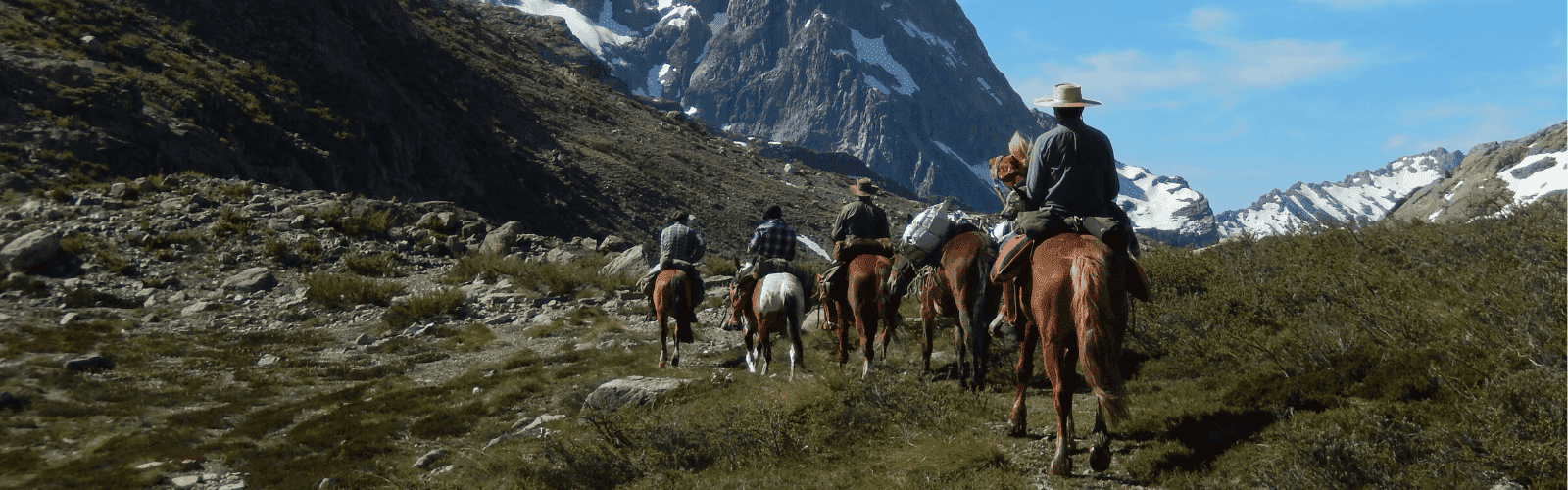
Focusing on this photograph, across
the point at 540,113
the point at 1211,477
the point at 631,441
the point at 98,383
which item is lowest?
the point at 98,383

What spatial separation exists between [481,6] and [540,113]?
197 ft

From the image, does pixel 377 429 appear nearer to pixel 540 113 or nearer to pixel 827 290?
pixel 827 290

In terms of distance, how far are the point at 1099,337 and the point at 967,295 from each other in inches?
128

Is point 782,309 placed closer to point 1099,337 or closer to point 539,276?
point 1099,337

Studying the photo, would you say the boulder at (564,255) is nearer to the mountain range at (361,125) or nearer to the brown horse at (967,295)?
the mountain range at (361,125)

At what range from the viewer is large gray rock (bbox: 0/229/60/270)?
15.8 m

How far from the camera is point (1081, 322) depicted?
15.8 feet

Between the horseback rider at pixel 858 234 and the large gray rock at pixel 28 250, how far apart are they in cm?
1722

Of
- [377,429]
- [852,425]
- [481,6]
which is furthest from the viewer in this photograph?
[481,6]

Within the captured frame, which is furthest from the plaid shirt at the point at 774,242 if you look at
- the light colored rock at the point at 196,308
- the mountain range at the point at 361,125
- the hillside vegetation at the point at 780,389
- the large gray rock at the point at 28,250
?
the large gray rock at the point at 28,250

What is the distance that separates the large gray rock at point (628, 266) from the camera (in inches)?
829

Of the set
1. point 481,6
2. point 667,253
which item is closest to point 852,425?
point 667,253

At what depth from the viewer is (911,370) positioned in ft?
31.0

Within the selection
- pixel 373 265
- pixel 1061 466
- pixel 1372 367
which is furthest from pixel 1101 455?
pixel 373 265
